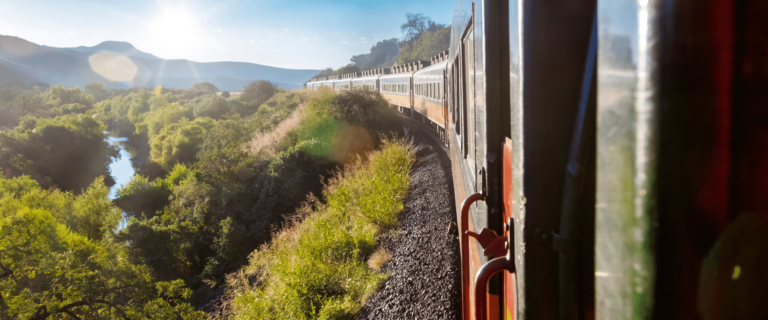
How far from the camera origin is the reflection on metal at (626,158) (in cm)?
50

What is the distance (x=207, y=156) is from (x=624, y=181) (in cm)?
2434

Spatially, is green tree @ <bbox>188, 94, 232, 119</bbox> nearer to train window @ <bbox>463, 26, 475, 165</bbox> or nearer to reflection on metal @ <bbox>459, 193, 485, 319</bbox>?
train window @ <bbox>463, 26, 475, 165</bbox>

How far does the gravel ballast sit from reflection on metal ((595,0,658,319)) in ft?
14.6

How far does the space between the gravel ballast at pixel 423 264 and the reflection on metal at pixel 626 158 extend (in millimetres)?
4438

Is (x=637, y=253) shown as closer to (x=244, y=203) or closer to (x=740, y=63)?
(x=740, y=63)

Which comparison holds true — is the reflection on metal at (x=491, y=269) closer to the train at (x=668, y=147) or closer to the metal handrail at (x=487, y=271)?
the metal handrail at (x=487, y=271)

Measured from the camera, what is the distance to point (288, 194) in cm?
1736

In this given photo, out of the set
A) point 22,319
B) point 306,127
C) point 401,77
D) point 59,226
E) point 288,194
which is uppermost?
point 401,77

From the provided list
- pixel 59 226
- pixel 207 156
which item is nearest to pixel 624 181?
pixel 207 156

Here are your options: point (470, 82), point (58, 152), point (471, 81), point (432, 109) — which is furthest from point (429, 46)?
point (471, 81)

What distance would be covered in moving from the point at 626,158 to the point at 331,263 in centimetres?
722

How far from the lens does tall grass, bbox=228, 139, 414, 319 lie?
6316 mm

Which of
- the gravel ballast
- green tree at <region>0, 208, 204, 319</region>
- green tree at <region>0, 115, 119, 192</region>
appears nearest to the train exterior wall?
the gravel ballast

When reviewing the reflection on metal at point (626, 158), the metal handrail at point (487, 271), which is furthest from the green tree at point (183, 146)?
the reflection on metal at point (626, 158)
